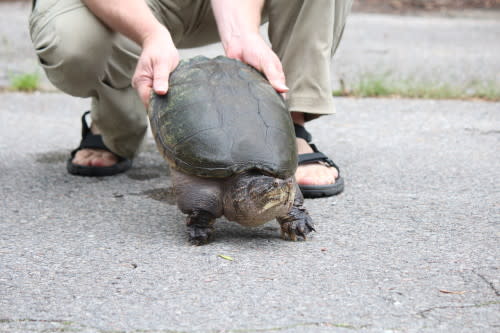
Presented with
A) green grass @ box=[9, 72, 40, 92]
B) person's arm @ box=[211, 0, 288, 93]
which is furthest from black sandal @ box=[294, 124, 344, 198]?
green grass @ box=[9, 72, 40, 92]

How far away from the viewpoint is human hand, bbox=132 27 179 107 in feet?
6.45

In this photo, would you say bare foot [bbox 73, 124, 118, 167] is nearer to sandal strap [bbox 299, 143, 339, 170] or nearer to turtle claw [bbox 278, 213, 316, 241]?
sandal strap [bbox 299, 143, 339, 170]

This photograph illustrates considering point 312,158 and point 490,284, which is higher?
point 490,284

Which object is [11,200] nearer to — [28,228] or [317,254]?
[28,228]

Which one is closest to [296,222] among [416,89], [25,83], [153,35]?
[153,35]

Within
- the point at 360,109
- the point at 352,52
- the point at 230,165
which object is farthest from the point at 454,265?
the point at 352,52

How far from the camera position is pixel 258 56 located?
2092mm

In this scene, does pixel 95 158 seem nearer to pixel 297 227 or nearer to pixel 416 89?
pixel 297 227

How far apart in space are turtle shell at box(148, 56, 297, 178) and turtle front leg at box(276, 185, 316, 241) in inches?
5.3

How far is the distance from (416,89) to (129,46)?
211cm

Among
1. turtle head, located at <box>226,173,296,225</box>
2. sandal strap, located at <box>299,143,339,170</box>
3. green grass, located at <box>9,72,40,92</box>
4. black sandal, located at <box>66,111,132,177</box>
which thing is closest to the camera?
turtle head, located at <box>226,173,296,225</box>

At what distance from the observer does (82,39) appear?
231 cm

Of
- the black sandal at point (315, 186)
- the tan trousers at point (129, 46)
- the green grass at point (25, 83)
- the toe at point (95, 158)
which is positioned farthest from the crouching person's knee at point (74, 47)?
the green grass at point (25, 83)

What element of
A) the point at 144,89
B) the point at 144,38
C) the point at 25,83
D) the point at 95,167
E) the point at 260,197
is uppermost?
the point at 144,38
